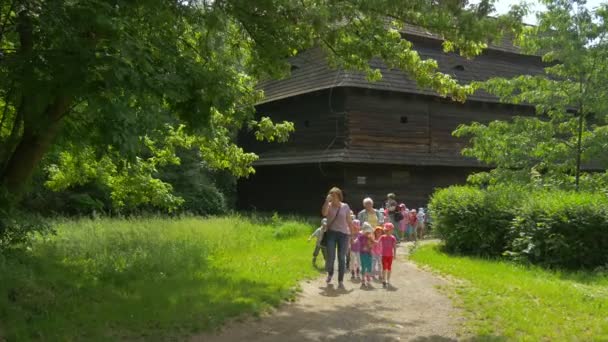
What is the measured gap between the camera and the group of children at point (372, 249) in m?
11.3

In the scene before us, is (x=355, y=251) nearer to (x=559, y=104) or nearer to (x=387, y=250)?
(x=387, y=250)

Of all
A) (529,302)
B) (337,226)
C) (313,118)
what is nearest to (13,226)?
(337,226)

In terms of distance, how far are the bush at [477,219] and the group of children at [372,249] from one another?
4403mm

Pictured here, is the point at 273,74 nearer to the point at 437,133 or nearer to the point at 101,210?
the point at 437,133

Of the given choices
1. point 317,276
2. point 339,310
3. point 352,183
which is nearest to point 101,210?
point 352,183

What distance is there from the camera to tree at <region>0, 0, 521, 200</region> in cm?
639

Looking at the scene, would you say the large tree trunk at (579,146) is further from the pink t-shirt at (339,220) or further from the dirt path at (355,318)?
the pink t-shirt at (339,220)

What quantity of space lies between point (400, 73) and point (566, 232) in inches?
527

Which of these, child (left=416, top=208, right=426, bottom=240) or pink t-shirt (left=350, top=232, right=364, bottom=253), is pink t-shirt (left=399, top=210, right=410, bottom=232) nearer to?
child (left=416, top=208, right=426, bottom=240)

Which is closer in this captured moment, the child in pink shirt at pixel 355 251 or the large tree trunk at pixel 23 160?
the large tree trunk at pixel 23 160

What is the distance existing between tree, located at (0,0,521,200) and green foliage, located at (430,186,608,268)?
4.43m

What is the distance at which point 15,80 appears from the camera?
6.91 metres

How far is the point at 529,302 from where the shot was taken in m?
9.39

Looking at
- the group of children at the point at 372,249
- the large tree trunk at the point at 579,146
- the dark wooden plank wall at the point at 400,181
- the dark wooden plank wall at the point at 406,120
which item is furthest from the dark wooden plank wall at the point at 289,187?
the group of children at the point at 372,249
